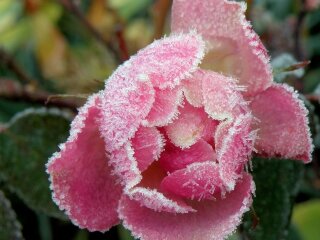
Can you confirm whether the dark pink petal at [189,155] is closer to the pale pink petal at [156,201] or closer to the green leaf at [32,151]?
the pale pink petal at [156,201]

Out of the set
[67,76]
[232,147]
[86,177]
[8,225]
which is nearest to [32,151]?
[8,225]

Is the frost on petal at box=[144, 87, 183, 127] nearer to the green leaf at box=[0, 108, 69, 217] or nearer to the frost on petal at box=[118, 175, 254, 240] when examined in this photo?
the frost on petal at box=[118, 175, 254, 240]

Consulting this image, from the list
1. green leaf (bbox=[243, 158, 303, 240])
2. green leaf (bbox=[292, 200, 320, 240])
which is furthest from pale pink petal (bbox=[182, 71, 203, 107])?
green leaf (bbox=[292, 200, 320, 240])

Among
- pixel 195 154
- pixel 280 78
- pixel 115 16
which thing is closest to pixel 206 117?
pixel 195 154

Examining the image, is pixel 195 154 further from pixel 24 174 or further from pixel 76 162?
pixel 24 174

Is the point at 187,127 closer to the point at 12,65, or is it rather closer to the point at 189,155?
the point at 189,155

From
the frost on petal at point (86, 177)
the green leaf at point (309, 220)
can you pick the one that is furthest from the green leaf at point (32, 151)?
the green leaf at point (309, 220)
